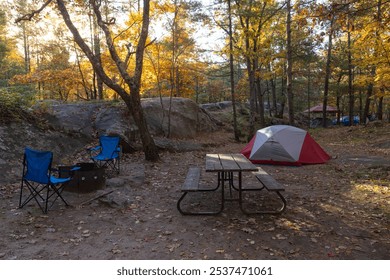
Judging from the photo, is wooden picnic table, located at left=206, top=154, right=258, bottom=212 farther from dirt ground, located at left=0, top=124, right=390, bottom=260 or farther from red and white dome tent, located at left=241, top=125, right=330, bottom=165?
red and white dome tent, located at left=241, top=125, right=330, bottom=165

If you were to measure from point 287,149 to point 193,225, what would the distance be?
17.7ft

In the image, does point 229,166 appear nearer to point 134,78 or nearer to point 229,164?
point 229,164

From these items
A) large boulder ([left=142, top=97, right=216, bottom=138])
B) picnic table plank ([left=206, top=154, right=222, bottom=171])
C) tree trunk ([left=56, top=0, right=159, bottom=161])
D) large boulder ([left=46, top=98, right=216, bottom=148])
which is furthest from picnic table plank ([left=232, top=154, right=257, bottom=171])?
large boulder ([left=142, top=97, right=216, bottom=138])

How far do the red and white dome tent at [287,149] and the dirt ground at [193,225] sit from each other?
6.07 ft

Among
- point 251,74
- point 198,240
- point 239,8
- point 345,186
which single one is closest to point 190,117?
point 251,74

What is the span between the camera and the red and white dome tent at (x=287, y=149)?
27.9ft

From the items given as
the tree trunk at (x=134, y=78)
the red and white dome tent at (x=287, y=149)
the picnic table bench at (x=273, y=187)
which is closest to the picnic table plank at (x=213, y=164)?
the picnic table bench at (x=273, y=187)

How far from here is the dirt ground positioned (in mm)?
3311

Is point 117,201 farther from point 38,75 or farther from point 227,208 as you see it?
point 38,75

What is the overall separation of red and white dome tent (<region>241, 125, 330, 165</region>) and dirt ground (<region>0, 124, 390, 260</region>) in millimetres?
1849

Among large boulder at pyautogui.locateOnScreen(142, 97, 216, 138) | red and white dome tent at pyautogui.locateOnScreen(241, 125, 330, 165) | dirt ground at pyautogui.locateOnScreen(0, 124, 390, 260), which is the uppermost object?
large boulder at pyautogui.locateOnScreen(142, 97, 216, 138)

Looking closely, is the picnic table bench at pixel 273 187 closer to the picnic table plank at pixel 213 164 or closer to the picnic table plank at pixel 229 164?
the picnic table plank at pixel 229 164

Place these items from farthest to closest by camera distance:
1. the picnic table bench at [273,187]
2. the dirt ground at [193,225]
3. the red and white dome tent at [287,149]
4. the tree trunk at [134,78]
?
the red and white dome tent at [287,149], the tree trunk at [134,78], the picnic table bench at [273,187], the dirt ground at [193,225]
